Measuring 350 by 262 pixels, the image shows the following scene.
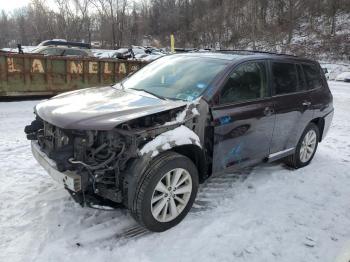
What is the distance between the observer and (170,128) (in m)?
3.53

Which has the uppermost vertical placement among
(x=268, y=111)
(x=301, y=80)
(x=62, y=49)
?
(x=62, y=49)

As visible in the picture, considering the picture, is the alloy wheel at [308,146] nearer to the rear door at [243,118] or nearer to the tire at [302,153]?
the tire at [302,153]

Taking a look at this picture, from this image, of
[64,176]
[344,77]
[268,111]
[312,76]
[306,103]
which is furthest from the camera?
[344,77]

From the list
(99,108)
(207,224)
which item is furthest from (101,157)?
(207,224)

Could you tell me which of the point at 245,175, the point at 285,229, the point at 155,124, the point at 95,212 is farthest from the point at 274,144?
the point at 95,212

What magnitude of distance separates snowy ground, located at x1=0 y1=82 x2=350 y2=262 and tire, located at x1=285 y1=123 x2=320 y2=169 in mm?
266

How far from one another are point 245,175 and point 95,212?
2.23 meters

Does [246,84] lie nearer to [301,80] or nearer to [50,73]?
[301,80]

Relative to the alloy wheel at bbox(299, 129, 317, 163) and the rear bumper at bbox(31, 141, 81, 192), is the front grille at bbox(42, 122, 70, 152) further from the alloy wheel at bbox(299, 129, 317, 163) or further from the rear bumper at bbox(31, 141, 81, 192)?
the alloy wheel at bbox(299, 129, 317, 163)

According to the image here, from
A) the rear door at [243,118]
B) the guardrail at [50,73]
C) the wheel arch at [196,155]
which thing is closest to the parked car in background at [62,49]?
the guardrail at [50,73]

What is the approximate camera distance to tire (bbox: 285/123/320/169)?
5.45 metres

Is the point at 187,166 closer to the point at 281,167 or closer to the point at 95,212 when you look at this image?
the point at 95,212

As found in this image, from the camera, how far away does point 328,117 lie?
236 inches

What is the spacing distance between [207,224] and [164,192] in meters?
0.61
